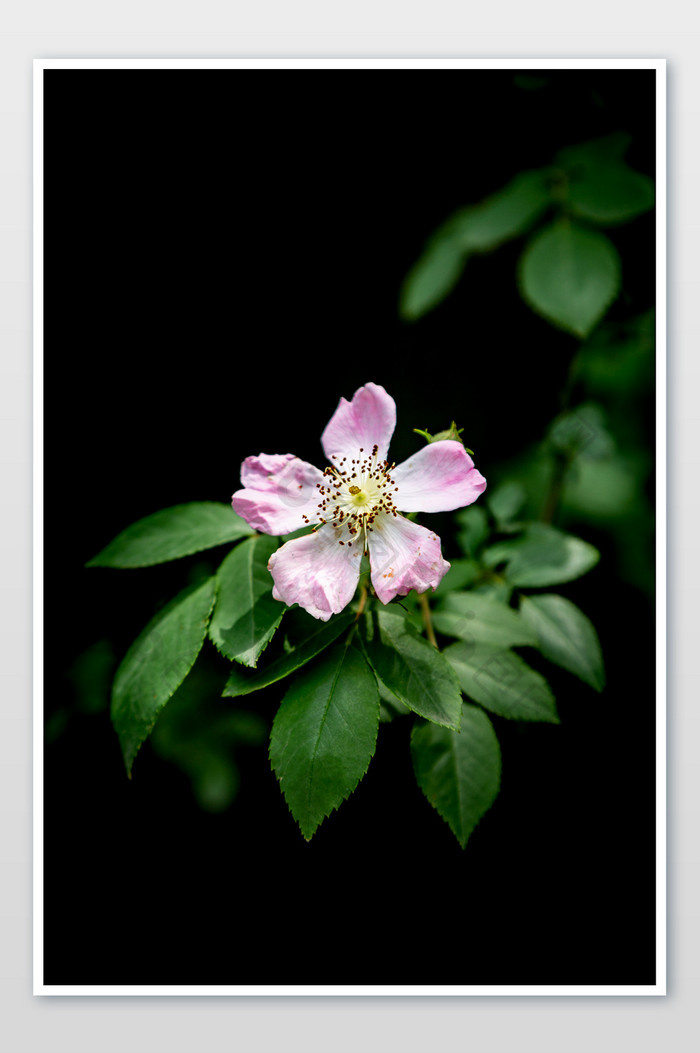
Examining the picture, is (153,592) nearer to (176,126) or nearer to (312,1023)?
(312,1023)

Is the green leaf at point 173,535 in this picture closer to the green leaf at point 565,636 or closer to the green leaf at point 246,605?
the green leaf at point 246,605

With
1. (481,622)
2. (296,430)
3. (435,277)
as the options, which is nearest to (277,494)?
(481,622)

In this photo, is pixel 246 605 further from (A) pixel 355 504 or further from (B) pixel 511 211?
(B) pixel 511 211

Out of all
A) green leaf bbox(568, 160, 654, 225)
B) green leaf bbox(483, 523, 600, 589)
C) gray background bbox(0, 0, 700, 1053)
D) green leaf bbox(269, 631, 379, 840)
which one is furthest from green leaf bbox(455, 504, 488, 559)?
green leaf bbox(568, 160, 654, 225)

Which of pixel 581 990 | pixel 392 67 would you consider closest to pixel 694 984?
pixel 581 990

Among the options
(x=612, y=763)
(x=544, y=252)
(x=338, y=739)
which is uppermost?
(x=544, y=252)

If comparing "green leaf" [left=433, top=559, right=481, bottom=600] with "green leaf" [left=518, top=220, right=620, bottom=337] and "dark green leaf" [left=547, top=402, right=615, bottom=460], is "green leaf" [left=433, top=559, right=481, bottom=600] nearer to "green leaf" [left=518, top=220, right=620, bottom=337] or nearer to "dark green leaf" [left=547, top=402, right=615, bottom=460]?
"green leaf" [left=518, top=220, right=620, bottom=337]

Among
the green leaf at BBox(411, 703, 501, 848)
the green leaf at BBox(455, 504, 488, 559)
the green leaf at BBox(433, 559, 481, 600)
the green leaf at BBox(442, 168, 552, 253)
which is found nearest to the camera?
the green leaf at BBox(411, 703, 501, 848)
